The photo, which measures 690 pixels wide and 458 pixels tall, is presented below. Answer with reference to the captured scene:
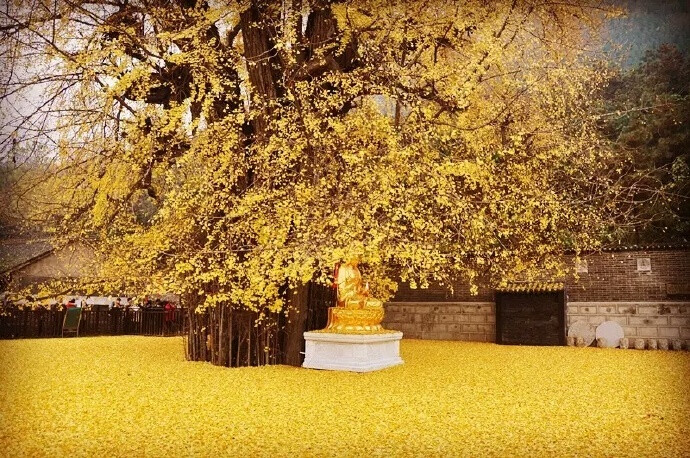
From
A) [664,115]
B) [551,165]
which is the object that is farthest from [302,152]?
[664,115]

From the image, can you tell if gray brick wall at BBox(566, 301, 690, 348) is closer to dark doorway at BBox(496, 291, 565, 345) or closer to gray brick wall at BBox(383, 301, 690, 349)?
gray brick wall at BBox(383, 301, 690, 349)

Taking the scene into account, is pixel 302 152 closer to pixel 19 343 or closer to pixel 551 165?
pixel 551 165

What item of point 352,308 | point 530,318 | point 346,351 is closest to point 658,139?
point 530,318

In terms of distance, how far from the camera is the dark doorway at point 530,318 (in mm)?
15570

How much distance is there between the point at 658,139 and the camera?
17.3 meters

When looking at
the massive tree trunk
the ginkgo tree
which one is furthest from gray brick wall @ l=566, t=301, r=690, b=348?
the massive tree trunk

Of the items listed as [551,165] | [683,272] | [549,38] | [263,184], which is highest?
[549,38]

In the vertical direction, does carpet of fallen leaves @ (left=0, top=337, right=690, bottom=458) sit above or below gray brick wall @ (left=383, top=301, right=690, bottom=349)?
below

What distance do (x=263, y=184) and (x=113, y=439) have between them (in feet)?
16.0

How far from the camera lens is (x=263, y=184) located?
902 cm

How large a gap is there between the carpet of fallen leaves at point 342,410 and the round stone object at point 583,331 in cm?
482

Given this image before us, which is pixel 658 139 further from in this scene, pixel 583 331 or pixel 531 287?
pixel 583 331

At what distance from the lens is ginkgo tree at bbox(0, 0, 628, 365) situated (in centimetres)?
848

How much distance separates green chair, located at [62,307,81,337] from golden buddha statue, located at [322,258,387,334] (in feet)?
35.0
